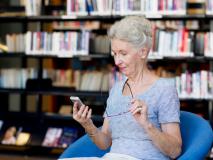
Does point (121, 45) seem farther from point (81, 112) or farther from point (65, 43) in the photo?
point (65, 43)

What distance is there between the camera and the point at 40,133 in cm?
559

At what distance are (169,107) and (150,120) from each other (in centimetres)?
11

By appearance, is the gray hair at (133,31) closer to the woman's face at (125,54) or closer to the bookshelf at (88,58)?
the woman's face at (125,54)

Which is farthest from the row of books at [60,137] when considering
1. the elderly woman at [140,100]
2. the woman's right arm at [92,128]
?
the elderly woman at [140,100]

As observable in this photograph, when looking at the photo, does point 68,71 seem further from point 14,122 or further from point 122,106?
point 122,106

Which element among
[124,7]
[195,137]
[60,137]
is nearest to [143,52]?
[195,137]

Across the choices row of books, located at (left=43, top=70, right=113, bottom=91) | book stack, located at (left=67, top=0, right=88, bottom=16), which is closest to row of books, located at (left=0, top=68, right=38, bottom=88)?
row of books, located at (left=43, top=70, right=113, bottom=91)

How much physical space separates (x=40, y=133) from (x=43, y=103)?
575mm

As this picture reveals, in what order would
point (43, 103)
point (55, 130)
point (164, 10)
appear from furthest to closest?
1. point (43, 103)
2. point (55, 130)
3. point (164, 10)

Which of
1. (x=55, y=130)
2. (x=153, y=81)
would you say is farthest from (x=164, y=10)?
(x=153, y=81)

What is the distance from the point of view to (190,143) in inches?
96.3

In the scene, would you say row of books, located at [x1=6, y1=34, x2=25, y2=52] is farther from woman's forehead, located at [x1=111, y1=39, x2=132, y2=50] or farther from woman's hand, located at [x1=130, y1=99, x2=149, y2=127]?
woman's hand, located at [x1=130, y1=99, x2=149, y2=127]

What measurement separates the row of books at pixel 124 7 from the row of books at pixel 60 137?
1.25 m

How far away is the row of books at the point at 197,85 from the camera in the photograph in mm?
4898
